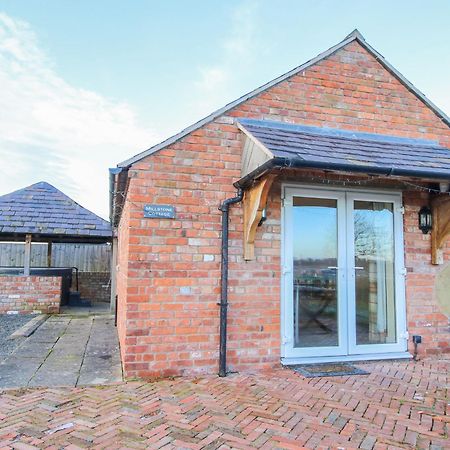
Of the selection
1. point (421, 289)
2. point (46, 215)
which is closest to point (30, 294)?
point (46, 215)

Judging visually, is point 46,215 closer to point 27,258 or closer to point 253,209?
point 27,258

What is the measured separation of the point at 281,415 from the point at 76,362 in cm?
316

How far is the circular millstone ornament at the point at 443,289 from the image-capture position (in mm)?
5910

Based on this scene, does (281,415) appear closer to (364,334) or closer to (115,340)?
(364,334)

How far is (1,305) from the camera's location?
11.2 m

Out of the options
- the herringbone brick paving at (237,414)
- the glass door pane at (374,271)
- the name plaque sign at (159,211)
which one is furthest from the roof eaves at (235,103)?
the herringbone brick paving at (237,414)

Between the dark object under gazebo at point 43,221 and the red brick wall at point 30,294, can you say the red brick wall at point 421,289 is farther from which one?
the red brick wall at point 30,294

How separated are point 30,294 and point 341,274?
953cm

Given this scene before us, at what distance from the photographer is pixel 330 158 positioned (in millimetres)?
4500

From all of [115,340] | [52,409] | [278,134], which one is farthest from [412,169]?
[115,340]

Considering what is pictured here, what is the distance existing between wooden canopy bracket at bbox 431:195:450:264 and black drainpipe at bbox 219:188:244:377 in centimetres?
305

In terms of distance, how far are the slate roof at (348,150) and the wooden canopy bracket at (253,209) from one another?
487 mm

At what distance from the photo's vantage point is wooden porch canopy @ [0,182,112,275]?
11609 mm

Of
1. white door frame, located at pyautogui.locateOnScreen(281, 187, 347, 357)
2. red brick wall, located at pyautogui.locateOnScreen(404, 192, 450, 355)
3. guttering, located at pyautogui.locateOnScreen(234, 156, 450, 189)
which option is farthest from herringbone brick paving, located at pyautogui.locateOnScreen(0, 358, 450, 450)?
guttering, located at pyautogui.locateOnScreen(234, 156, 450, 189)
